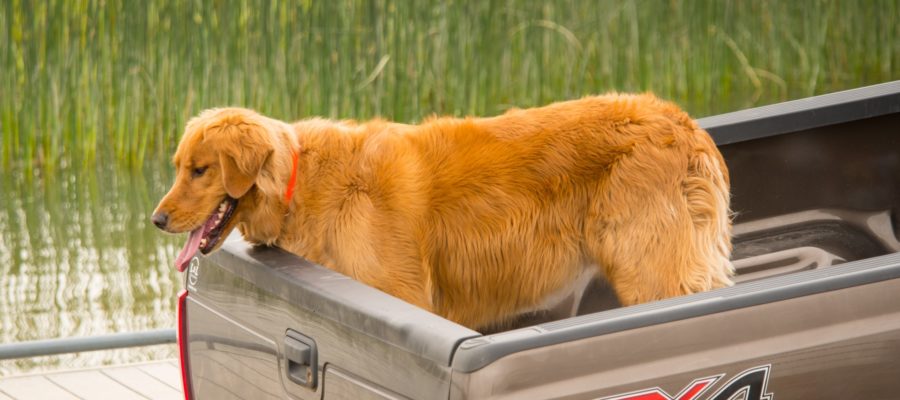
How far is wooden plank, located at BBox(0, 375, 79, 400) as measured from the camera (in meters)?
4.43

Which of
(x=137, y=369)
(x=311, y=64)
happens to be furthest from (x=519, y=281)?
(x=311, y=64)

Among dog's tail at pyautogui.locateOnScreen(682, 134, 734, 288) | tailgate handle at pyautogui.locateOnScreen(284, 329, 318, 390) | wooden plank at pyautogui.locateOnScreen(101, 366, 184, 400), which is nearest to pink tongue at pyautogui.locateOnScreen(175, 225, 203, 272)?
tailgate handle at pyautogui.locateOnScreen(284, 329, 318, 390)

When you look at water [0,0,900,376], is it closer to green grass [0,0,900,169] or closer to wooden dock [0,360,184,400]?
green grass [0,0,900,169]

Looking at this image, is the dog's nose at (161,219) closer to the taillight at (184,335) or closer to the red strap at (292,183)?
the taillight at (184,335)

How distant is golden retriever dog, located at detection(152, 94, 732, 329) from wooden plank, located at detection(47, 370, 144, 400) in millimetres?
1543

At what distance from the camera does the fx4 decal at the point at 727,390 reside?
2.31 metres

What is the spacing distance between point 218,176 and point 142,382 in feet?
5.85

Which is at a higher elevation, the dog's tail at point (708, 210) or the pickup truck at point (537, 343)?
the dog's tail at point (708, 210)

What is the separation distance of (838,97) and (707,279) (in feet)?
4.11

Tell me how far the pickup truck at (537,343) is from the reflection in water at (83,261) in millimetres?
2312

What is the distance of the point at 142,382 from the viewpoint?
180 inches

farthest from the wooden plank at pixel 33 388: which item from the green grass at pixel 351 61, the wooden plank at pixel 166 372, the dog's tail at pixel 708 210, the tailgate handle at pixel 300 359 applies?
the green grass at pixel 351 61

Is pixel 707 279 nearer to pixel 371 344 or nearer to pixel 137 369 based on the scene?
pixel 371 344

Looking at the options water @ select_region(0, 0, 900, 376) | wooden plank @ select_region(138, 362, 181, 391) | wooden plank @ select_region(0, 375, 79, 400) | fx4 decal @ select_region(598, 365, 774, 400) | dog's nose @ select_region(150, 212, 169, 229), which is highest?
water @ select_region(0, 0, 900, 376)
